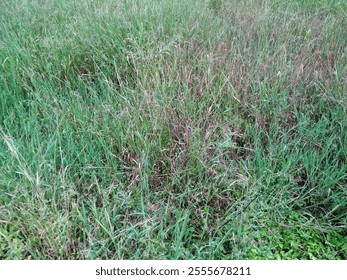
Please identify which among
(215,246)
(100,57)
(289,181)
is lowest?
(215,246)

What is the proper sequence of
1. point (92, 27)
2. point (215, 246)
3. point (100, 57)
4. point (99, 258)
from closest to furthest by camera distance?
point (99, 258) < point (215, 246) < point (100, 57) < point (92, 27)

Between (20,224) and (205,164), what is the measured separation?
1057 millimetres

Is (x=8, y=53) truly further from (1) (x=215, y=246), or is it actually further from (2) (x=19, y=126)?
(1) (x=215, y=246)

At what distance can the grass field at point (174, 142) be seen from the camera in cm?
168

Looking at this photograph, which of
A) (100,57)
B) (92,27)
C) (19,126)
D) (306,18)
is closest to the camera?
(19,126)

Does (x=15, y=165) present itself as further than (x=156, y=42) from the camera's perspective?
No

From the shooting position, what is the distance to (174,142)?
215 cm

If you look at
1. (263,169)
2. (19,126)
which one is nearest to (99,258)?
(263,169)

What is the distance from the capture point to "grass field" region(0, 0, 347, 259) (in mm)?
1677

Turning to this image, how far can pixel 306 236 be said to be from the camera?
174 cm

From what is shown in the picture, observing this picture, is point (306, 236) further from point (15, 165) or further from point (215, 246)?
point (15, 165)

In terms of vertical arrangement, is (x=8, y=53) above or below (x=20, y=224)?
above

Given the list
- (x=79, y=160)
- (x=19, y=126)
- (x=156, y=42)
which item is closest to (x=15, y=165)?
(x=79, y=160)

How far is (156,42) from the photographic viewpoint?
9.43 feet
